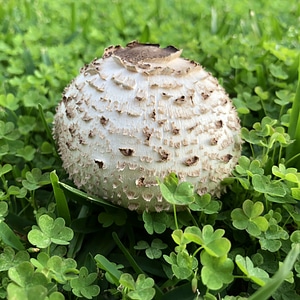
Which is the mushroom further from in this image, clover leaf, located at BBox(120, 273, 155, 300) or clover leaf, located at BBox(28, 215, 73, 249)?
clover leaf, located at BBox(120, 273, 155, 300)

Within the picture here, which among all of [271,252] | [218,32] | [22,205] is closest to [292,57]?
[218,32]

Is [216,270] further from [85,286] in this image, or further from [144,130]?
[144,130]

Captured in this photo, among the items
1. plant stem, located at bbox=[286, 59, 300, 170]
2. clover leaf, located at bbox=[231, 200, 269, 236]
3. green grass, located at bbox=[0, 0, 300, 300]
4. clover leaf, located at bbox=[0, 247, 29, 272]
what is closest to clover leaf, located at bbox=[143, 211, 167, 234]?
green grass, located at bbox=[0, 0, 300, 300]

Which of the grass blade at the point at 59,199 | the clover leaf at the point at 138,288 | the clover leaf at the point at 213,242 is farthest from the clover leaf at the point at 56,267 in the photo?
the clover leaf at the point at 213,242

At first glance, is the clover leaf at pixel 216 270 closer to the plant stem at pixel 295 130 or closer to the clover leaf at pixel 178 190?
the clover leaf at pixel 178 190

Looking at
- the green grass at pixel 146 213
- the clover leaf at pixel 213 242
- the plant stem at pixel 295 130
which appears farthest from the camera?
the plant stem at pixel 295 130

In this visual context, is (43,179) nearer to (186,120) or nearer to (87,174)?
(87,174)
